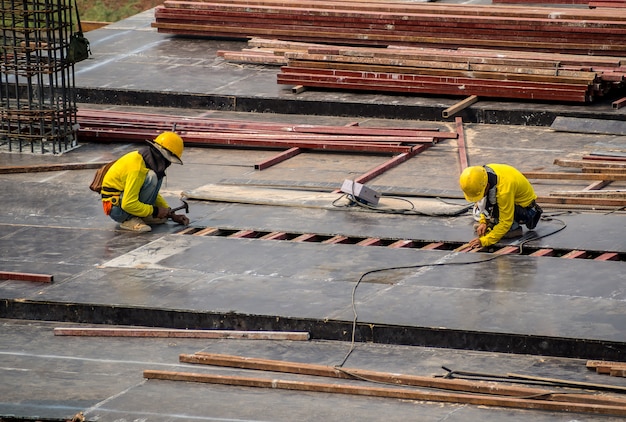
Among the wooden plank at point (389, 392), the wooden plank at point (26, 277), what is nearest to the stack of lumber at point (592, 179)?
the wooden plank at point (389, 392)

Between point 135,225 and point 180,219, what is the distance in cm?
51

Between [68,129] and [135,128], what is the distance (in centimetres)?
97

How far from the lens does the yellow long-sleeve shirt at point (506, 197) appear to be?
13258 millimetres

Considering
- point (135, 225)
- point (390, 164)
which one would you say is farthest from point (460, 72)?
point (135, 225)

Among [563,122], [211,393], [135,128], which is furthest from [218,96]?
[211,393]

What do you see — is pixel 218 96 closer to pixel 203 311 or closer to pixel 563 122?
pixel 563 122

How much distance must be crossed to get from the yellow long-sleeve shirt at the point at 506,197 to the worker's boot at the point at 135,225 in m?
3.70

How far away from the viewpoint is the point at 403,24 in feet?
74.2

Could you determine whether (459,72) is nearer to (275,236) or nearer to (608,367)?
(275,236)

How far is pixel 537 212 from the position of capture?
13.9m

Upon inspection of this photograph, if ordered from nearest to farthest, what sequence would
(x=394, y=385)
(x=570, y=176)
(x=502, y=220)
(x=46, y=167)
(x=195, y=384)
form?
(x=394, y=385) → (x=195, y=384) → (x=502, y=220) → (x=570, y=176) → (x=46, y=167)

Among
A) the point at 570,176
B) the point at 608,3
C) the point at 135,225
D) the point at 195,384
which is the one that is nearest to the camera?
the point at 195,384

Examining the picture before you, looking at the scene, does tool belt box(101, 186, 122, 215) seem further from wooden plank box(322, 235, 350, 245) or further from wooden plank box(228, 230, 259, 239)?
wooden plank box(322, 235, 350, 245)

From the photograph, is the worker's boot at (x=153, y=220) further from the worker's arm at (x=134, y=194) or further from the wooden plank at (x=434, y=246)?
the wooden plank at (x=434, y=246)
